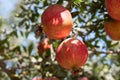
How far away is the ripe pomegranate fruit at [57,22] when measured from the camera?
1985 millimetres

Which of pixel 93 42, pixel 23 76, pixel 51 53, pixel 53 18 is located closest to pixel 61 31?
pixel 53 18

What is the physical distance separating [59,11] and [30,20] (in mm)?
1857

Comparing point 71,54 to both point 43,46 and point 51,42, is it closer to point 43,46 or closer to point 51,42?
point 51,42

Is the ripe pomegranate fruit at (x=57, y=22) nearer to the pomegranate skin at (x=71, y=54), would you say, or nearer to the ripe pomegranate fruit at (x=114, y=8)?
the pomegranate skin at (x=71, y=54)

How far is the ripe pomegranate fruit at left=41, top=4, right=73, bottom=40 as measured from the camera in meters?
1.99

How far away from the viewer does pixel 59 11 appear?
2018 mm

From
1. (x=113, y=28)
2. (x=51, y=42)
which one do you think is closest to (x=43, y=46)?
(x=51, y=42)

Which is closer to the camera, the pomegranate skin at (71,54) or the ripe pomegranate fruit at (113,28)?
the pomegranate skin at (71,54)

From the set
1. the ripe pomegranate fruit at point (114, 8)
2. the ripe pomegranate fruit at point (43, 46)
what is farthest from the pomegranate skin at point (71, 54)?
the ripe pomegranate fruit at point (43, 46)

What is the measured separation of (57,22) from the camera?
6.55 ft

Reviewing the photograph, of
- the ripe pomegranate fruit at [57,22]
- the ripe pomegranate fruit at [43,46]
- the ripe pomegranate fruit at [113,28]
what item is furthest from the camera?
the ripe pomegranate fruit at [43,46]

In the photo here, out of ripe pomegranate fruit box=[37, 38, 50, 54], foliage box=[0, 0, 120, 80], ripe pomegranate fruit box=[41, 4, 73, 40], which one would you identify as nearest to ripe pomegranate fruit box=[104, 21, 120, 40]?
foliage box=[0, 0, 120, 80]

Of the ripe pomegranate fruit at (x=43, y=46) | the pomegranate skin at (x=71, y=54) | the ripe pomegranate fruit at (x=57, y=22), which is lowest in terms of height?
the ripe pomegranate fruit at (x=43, y=46)

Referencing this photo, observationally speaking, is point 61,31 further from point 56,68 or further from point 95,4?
point 56,68
